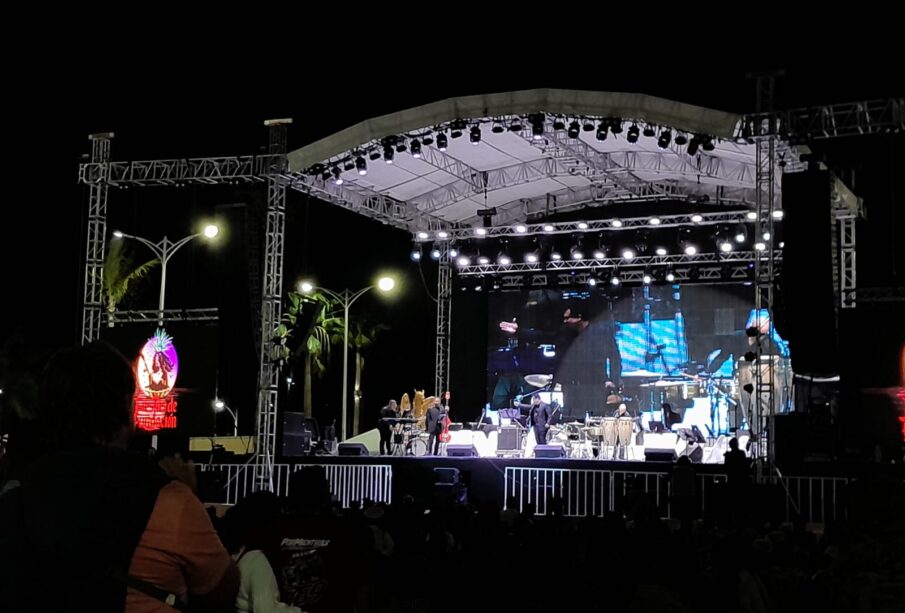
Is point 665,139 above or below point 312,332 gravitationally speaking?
above

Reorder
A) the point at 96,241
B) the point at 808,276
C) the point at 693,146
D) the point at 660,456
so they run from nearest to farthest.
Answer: the point at 808,276, the point at 693,146, the point at 660,456, the point at 96,241

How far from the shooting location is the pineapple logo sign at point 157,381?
60.2 ft

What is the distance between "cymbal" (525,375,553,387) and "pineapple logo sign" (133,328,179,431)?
1016cm

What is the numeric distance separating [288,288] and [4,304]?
23.6 feet

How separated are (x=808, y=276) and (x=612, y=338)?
10.9m

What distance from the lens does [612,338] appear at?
2566cm

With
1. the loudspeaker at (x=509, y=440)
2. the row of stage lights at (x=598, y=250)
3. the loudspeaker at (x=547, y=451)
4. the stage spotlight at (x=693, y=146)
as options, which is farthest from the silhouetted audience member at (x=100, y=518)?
the row of stage lights at (x=598, y=250)

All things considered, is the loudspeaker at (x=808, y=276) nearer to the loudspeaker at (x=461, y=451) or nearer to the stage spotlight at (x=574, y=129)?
the stage spotlight at (x=574, y=129)

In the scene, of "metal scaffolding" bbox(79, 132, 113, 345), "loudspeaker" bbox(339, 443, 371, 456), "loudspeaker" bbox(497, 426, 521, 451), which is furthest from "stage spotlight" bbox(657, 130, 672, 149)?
"metal scaffolding" bbox(79, 132, 113, 345)

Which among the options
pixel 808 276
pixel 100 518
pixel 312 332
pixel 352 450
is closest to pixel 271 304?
pixel 352 450

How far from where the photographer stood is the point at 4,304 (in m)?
27.6

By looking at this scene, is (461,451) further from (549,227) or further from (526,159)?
(549,227)

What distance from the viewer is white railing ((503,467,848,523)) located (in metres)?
14.5

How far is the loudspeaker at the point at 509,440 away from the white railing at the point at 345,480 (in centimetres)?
424
